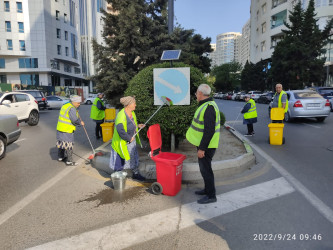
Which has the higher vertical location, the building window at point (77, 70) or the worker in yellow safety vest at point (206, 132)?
the building window at point (77, 70)

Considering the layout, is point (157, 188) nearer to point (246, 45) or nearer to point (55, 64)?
point (55, 64)

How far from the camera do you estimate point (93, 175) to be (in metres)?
5.52

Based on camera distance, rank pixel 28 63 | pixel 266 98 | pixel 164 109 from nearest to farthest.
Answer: pixel 164 109, pixel 266 98, pixel 28 63

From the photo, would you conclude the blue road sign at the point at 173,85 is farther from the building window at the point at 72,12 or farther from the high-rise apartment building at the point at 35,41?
the building window at the point at 72,12

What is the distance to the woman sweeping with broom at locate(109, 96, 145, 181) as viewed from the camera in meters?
4.54

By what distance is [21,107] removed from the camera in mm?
13125

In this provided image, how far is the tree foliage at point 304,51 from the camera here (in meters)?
29.0

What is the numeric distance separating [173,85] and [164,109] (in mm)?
612

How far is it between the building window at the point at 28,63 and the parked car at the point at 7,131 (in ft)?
162

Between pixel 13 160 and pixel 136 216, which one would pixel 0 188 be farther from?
pixel 136 216

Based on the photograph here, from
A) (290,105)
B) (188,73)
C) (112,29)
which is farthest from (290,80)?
(188,73)

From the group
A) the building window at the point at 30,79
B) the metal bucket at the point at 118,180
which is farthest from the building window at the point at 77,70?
the metal bucket at the point at 118,180

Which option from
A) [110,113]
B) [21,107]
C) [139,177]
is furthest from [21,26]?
[139,177]

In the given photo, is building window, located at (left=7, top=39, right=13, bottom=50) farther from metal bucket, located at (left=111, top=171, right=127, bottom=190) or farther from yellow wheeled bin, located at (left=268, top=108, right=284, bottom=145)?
metal bucket, located at (left=111, top=171, right=127, bottom=190)
